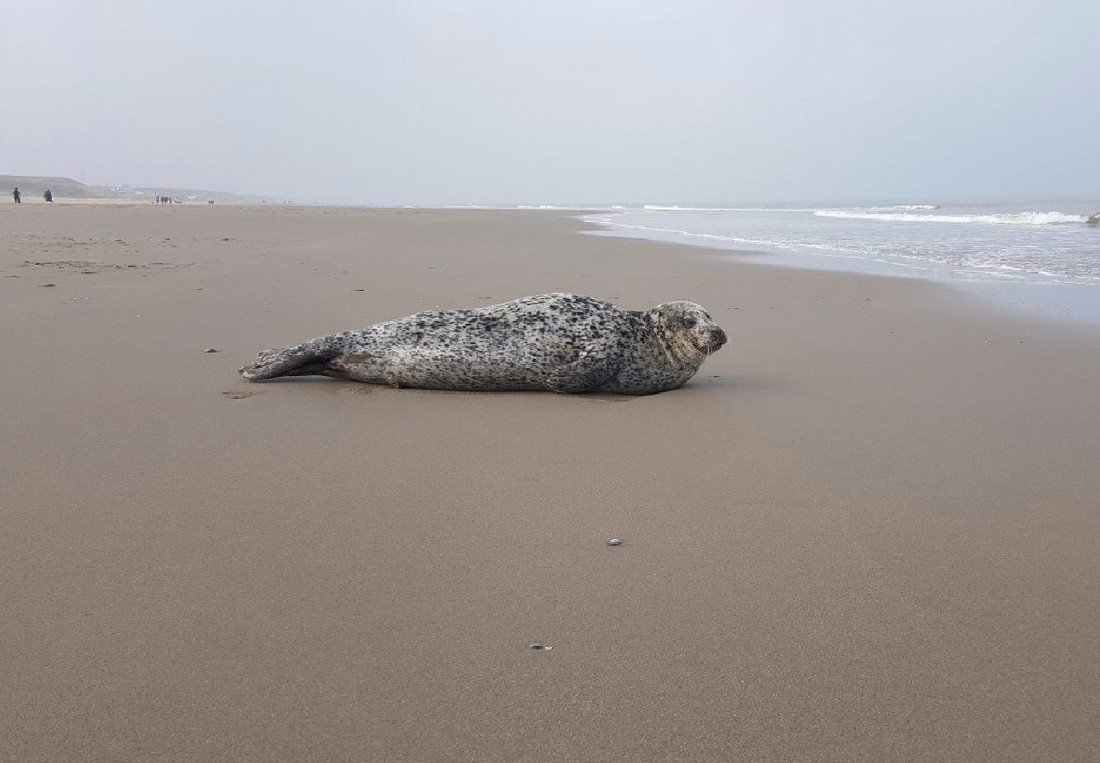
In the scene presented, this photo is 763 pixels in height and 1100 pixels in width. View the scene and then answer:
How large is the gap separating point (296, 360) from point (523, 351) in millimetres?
1580

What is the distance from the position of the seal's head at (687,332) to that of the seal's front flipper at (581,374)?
548mm

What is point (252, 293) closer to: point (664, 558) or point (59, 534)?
point (59, 534)

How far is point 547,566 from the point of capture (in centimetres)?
281

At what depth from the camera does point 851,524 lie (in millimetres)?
3203

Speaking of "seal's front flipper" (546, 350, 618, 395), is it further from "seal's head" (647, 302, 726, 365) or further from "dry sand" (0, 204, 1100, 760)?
"seal's head" (647, 302, 726, 365)

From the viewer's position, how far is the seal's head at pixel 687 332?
5.68 metres

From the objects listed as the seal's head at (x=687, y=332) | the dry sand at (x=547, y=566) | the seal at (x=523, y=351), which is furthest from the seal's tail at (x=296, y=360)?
the seal's head at (x=687, y=332)

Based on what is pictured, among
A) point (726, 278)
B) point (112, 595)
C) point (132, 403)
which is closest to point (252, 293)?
point (132, 403)

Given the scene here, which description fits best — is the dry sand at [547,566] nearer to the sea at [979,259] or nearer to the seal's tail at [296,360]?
the seal's tail at [296,360]

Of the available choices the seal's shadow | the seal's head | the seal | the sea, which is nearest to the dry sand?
the seal's shadow

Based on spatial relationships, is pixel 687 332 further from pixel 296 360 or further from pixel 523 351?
pixel 296 360

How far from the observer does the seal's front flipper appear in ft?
17.9

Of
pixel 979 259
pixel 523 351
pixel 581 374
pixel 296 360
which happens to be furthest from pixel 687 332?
pixel 979 259

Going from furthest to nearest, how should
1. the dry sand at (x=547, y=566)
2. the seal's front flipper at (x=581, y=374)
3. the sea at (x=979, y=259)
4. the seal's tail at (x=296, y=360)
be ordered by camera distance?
the sea at (x=979, y=259) < the seal's tail at (x=296, y=360) < the seal's front flipper at (x=581, y=374) < the dry sand at (x=547, y=566)
